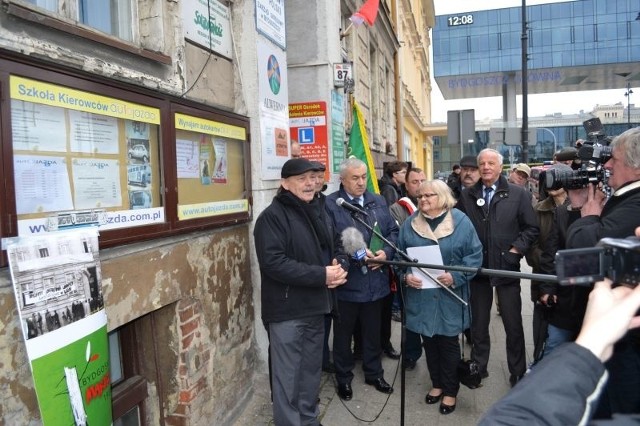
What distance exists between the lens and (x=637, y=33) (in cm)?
3694

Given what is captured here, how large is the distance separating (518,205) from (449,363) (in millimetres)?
1409

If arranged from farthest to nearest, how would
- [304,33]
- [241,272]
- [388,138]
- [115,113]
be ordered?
[388,138] < [304,33] < [241,272] < [115,113]

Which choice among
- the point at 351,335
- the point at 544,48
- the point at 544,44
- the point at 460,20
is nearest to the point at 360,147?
the point at 351,335

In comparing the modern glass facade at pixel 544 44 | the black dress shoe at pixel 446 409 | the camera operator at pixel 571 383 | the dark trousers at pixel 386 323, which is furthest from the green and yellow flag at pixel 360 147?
the modern glass facade at pixel 544 44

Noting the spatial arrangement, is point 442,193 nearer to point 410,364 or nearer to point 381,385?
point 381,385

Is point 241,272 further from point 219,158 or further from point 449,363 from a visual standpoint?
point 449,363

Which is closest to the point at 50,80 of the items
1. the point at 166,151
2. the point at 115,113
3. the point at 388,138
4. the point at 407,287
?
the point at 115,113

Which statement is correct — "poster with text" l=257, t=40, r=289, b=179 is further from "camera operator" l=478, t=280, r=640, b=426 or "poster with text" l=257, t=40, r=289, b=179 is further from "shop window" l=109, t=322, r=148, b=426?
"camera operator" l=478, t=280, r=640, b=426

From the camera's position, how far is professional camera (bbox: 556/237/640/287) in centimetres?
106

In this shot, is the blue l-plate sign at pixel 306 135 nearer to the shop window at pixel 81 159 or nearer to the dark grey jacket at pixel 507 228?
the dark grey jacket at pixel 507 228

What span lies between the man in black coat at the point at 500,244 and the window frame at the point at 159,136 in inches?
79.3

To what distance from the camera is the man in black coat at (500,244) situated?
4.01 m

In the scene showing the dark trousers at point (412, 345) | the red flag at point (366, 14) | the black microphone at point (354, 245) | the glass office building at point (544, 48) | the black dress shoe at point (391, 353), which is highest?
the glass office building at point (544, 48)

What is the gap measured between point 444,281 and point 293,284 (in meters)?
1.29
